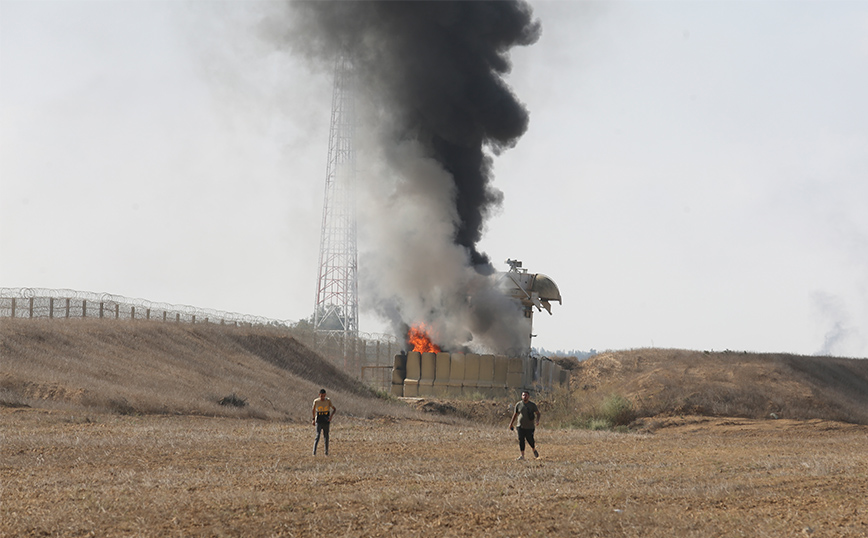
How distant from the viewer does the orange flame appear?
45.9m

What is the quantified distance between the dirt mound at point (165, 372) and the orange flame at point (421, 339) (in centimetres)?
358

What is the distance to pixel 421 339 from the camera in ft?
151

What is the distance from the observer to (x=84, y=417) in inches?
1051

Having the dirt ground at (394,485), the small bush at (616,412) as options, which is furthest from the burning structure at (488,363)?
the dirt ground at (394,485)

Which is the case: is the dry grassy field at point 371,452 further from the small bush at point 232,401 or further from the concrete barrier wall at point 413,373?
the concrete barrier wall at point 413,373

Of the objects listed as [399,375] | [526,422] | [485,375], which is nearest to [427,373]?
[399,375]

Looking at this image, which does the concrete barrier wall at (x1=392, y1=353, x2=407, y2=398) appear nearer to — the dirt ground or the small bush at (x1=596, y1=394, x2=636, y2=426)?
the small bush at (x1=596, y1=394, x2=636, y2=426)

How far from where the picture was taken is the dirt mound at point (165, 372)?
30.0 meters

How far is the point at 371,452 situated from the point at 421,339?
81.5 feet

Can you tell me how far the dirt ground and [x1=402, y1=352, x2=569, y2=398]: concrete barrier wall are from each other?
16281mm

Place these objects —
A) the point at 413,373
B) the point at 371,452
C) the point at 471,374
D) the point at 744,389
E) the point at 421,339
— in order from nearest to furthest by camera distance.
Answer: the point at 371,452
the point at 744,389
the point at 471,374
the point at 413,373
the point at 421,339

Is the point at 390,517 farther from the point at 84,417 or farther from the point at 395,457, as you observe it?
the point at 84,417

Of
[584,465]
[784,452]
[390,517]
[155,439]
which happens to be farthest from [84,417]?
[784,452]

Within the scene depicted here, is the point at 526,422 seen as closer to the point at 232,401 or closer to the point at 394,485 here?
the point at 394,485
